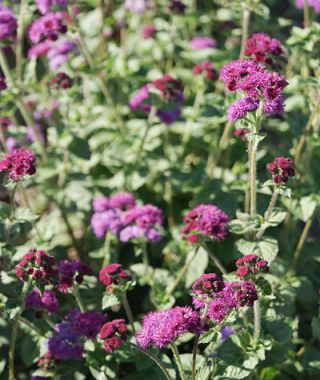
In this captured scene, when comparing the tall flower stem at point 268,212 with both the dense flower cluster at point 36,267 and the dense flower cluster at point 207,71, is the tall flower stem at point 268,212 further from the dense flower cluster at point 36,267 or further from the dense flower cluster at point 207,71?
the dense flower cluster at point 207,71

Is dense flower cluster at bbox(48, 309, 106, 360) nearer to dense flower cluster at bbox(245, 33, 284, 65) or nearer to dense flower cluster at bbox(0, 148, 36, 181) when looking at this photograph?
dense flower cluster at bbox(0, 148, 36, 181)

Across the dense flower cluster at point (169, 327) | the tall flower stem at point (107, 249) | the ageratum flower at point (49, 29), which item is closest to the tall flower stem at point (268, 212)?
the dense flower cluster at point (169, 327)

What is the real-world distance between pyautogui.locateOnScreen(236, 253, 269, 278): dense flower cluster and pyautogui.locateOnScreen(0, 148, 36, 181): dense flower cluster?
4.27ft

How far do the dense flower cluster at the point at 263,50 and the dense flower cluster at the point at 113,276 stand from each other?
5.36ft

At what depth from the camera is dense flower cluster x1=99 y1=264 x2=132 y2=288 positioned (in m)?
3.40

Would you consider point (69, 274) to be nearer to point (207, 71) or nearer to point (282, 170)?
point (282, 170)

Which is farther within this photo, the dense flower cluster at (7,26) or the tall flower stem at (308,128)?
the dense flower cluster at (7,26)

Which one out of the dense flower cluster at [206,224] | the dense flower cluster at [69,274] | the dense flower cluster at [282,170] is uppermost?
the dense flower cluster at [282,170]

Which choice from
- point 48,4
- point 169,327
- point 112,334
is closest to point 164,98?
point 48,4

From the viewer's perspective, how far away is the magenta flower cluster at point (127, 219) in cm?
413

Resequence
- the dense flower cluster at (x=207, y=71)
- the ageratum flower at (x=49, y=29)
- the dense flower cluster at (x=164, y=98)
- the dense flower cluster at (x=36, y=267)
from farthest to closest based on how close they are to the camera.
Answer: the dense flower cluster at (x=207, y=71) → the ageratum flower at (x=49, y=29) → the dense flower cluster at (x=164, y=98) → the dense flower cluster at (x=36, y=267)

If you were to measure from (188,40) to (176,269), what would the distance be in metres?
3.24

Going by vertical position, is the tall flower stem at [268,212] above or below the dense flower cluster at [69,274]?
above

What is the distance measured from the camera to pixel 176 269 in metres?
4.59
